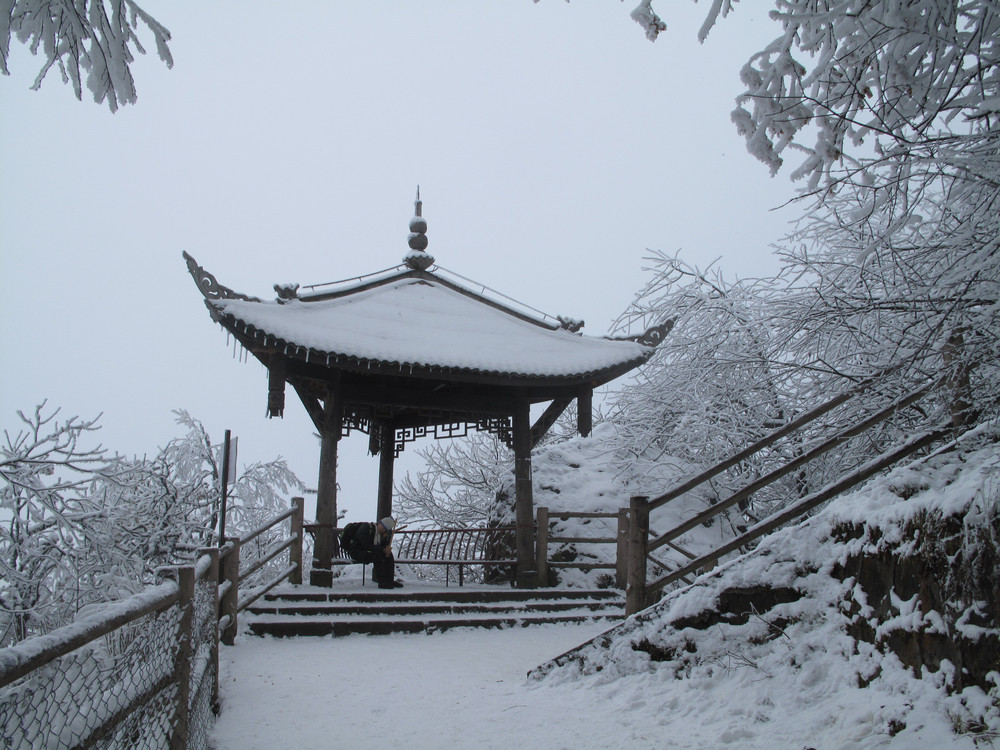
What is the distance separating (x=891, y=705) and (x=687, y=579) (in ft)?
23.0

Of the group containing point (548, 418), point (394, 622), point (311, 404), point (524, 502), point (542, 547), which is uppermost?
point (311, 404)

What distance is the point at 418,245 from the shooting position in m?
13.4

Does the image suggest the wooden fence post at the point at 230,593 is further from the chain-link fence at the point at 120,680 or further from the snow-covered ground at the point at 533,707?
the chain-link fence at the point at 120,680

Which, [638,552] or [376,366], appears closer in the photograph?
[638,552]

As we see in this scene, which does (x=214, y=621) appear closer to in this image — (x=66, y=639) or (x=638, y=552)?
(x=66, y=639)

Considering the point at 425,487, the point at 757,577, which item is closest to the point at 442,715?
the point at 757,577

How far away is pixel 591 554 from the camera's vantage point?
11000mm

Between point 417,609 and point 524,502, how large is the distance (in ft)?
8.56

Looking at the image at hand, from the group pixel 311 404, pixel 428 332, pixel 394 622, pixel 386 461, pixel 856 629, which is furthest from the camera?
pixel 386 461

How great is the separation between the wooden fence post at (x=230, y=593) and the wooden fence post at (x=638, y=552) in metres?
3.53

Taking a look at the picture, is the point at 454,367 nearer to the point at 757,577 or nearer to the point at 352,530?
the point at 352,530

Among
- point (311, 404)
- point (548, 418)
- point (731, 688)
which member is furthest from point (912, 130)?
point (311, 404)

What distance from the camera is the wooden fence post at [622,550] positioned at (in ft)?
30.3

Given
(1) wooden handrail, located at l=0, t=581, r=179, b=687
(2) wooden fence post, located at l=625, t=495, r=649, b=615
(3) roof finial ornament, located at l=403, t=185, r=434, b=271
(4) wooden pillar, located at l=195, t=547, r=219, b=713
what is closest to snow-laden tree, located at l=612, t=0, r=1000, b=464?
(2) wooden fence post, located at l=625, t=495, r=649, b=615
